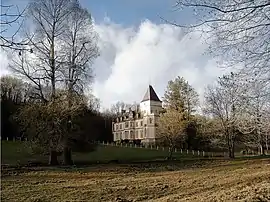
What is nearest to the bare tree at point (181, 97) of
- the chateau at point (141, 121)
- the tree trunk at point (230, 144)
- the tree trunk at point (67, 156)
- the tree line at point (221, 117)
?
the tree line at point (221, 117)

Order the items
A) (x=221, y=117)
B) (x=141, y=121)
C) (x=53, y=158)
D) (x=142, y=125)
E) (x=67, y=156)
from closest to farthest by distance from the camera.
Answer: (x=53, y=158) < (x=67, y=156) < (x=221, y=117) < (x=142, y=125) < (x=141, y=121)

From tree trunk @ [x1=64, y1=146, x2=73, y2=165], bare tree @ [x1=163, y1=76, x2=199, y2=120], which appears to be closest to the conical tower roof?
bare tree @ [x1=163, y1=76, x2=199, y2=120]

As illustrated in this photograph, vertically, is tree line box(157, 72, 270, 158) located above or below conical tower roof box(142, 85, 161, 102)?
below

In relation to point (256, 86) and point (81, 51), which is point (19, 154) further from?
point (256, 86)

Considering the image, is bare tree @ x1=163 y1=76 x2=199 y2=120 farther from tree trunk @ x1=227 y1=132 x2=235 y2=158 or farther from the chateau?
the chateau

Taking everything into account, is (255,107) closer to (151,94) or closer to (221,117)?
(221,117)

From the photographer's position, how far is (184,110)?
2175 inches

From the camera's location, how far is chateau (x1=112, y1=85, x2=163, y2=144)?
84.8 meters

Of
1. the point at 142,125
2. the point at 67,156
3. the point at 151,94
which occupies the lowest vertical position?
the point at 67,156

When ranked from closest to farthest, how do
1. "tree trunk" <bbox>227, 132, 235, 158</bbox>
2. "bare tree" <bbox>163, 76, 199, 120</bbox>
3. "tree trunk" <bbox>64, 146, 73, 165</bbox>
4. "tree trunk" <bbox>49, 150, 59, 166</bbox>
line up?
1. "tree trunk" <bbox>49, 150, 59, 166</bbox>
2. "tree trunk" <bbox>64, 146, 73, 165</bbox>
3. "tree trunk" <bbox>227, 132, 235, 158</bbox>
4. "bare tree" <bbox>163, 76, 199, 120</bbox>

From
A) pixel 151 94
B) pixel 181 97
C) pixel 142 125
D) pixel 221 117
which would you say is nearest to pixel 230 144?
pixel 221 117

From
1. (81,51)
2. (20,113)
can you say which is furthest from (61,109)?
(81,51)

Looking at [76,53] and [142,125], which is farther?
[142,125]

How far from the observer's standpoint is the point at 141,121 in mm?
92938
